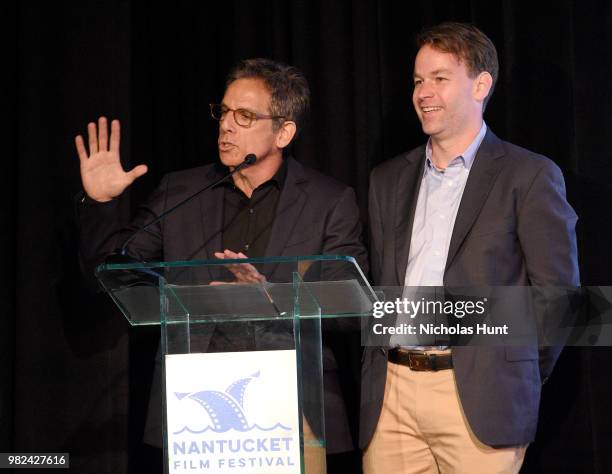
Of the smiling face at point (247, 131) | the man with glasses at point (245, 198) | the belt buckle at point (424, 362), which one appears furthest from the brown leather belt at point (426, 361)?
the smiling face at point (247, 131)

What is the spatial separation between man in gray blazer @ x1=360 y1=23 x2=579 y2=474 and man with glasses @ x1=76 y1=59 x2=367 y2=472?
7.0 inches

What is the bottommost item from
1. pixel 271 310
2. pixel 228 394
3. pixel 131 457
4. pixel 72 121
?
pixel 131 457

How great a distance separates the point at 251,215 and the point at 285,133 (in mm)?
351

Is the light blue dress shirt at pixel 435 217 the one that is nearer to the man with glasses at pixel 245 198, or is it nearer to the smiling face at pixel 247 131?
the man with glasses at pixel 245 198

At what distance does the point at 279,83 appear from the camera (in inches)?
125

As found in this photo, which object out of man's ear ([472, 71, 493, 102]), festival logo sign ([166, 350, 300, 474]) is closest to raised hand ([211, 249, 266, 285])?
festival logo sign ([166, 350, 300, 474])

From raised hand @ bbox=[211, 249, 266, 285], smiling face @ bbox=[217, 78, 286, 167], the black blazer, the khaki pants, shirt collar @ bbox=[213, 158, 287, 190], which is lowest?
the khaki pants

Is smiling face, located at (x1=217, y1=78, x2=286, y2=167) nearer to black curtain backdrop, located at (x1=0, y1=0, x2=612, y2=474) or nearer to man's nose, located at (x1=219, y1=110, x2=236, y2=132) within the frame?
man's nose, located at (x1=219, y1=110, x2=236, y2=132)

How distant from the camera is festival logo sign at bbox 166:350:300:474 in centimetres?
199

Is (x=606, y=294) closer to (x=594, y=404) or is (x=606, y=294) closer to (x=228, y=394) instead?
(x=594, y=404)

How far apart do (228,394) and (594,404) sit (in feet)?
5.86

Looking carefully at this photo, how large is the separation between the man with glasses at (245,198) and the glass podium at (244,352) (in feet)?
1.98

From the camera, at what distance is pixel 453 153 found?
2.94m

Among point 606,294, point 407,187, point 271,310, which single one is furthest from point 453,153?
point 271,310
